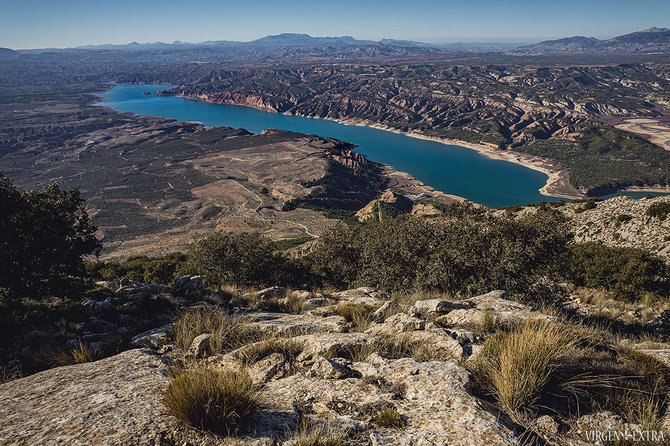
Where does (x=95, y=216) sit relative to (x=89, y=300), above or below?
below

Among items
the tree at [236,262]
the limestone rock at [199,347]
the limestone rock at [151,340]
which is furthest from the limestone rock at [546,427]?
the tree at [236,262]

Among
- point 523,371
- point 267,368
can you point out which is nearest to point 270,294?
point 267,368

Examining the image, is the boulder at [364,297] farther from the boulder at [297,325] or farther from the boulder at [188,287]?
the boulder at [188,287]

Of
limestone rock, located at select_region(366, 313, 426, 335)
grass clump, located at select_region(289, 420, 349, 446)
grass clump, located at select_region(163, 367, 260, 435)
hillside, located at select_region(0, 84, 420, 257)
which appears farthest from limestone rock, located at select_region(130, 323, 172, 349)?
hillside, located at select_region(0, 84, 420, 257)

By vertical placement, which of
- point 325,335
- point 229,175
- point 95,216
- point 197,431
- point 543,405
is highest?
point 197,431

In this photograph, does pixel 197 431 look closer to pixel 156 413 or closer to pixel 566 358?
pixel 156 413

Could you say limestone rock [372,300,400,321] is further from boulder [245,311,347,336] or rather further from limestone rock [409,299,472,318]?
boulder [245,311,347,336]

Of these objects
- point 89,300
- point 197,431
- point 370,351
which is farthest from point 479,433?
point 89,300
